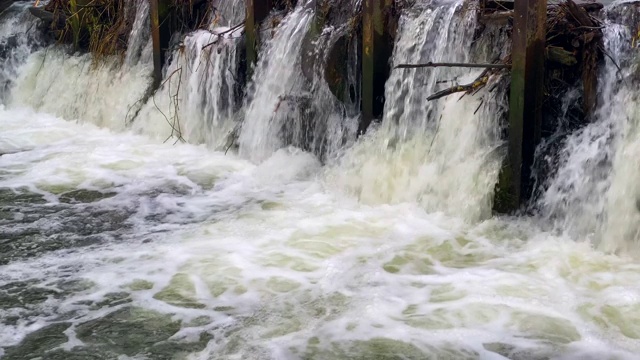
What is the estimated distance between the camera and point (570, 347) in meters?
3.96

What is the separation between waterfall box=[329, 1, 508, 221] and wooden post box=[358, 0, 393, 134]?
0.49 ft

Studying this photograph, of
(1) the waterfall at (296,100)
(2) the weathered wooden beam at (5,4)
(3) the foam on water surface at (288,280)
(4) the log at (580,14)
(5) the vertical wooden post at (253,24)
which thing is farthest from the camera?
(2) the weathered wooden beam at (5,4)

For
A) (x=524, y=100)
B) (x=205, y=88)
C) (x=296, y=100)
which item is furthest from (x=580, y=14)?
(x=205, y=88)

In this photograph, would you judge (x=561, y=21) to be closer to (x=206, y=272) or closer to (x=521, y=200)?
(x=521, y=200)

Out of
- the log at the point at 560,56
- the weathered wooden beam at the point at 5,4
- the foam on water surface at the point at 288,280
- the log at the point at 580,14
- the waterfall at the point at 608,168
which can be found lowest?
the foam on water surface at the point at 288,280

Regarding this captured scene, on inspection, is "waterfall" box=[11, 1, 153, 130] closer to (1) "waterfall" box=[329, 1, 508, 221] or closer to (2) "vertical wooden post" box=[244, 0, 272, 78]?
(2) "vertical wooden post" box=[244, 0, 272, 78]

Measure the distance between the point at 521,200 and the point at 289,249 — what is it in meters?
1.60

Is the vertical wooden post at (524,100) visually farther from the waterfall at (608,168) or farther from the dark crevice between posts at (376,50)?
the dark crevice between posts at (376,50)

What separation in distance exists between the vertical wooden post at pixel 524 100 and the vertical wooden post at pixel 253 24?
3.21m

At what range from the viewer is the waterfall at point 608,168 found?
16.8 ft

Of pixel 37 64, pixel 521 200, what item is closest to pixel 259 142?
pixel 521 200

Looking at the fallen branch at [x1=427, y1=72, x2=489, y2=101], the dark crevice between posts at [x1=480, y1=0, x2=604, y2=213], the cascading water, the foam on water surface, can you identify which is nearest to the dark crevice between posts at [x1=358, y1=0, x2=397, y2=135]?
the foam on water surface

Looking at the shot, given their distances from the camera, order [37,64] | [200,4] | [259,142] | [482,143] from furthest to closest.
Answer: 1. [37,64]
2. [200,4]
3. [259,142]
4. [482,143]

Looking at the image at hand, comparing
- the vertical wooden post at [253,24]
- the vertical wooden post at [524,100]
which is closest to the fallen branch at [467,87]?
the vertical wooden post at [524,100]
